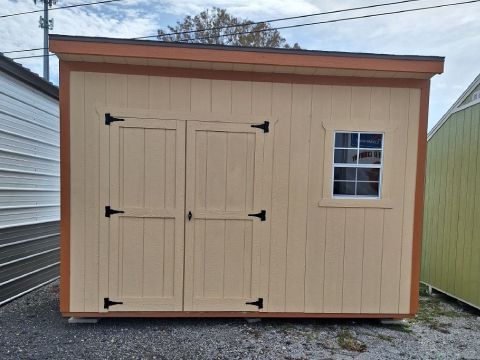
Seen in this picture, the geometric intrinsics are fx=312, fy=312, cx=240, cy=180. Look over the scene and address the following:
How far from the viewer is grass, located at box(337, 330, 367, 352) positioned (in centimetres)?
262

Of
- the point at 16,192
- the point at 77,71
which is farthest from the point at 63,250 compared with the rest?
the point at 77,71

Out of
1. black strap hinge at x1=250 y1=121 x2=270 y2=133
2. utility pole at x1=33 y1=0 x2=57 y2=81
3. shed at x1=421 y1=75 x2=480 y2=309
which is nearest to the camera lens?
black strap hinge at x1=250 y1=121 x2=270 y2=133

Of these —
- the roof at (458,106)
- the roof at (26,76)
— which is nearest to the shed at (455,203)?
the roof at (458,106)

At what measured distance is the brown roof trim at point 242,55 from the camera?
2.58m

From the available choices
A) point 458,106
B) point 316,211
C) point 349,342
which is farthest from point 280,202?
point 458,106

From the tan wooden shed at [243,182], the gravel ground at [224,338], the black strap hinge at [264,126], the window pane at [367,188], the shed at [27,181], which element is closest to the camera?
the gravel ground at [224,338]

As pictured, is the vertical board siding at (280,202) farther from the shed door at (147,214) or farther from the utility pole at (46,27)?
the utility pole at (46,27)

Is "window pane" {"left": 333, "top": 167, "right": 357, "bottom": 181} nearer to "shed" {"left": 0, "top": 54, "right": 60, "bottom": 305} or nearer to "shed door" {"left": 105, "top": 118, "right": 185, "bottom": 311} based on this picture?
"shed door" {"left": 105, "top": 118, "right": 185, "bottom": 311}

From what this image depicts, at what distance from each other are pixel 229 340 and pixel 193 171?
150 centimetres

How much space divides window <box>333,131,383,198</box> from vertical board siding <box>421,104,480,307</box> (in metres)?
1.51

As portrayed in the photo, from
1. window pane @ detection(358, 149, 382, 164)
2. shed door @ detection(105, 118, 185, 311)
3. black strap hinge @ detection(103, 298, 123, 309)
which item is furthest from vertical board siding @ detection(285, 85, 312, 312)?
black strap hinge @ detection(103, 298, 123, 309)

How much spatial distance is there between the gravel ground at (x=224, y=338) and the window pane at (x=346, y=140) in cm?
175

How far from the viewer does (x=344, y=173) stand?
2.98 m

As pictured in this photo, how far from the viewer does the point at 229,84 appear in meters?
2.87
